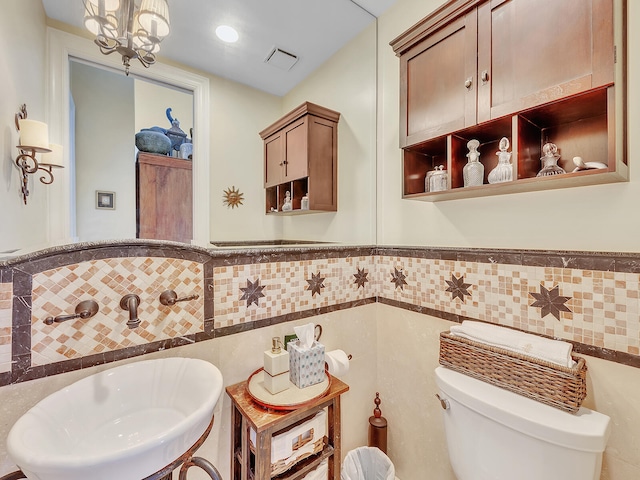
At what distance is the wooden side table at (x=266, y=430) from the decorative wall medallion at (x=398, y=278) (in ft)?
1.91

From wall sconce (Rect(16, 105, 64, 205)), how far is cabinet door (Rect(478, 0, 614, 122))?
138 centimetres

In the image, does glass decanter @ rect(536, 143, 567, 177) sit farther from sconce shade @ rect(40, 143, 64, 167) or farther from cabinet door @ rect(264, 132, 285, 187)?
sconce shade @ rect(40, 143, 64, 167)

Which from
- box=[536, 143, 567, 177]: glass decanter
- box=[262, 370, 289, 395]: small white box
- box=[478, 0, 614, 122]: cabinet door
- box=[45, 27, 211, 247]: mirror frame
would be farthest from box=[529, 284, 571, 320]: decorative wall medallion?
box=[45, 27, 211, 247]: mirror frame

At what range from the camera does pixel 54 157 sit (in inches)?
33.6

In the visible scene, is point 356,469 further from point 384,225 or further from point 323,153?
point 323,153

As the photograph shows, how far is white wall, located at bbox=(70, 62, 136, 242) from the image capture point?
2.93 feet

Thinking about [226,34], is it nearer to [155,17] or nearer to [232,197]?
[155,17]

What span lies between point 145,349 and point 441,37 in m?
1.58

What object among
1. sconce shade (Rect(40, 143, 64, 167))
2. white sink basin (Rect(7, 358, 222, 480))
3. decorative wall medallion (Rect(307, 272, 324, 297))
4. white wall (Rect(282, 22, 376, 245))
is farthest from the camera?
white wall (Rect(282, 22, 376, 245))

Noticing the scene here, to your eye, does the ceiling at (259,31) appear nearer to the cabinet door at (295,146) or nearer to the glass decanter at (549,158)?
the cabinet door at (295,146)

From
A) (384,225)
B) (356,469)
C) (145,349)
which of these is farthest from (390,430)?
(145,349)

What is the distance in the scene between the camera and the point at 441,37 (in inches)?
44.0

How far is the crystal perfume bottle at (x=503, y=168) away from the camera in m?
0.97

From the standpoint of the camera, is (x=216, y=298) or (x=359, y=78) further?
(x=359, y=78)
